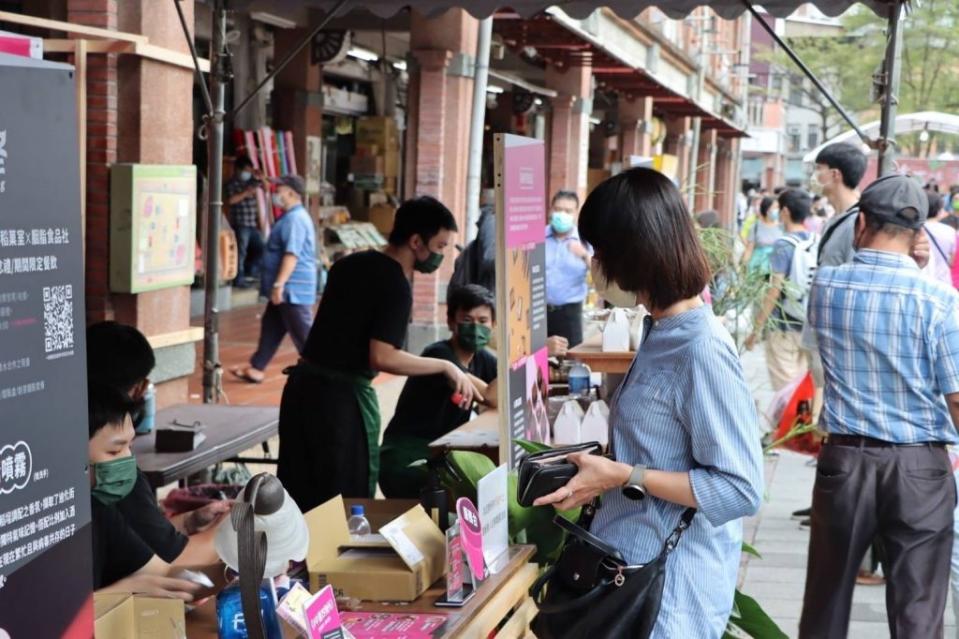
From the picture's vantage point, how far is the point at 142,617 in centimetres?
301

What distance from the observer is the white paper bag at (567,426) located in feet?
18.6

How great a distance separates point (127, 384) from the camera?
4586 millimetres

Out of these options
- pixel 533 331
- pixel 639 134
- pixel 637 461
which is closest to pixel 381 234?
pixel 639 134

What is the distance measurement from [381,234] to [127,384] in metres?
17.4

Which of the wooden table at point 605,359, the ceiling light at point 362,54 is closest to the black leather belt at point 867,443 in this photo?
the wooden table at point 605,359

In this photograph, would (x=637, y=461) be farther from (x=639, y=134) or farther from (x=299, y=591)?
(x=639, y=134)

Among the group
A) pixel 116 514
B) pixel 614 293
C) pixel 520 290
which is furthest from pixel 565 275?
pixel 614 293

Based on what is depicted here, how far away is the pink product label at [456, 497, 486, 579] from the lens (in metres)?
3.60

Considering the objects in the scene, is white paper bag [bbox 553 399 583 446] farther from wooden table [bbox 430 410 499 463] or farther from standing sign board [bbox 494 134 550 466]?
standing sign board [bbox 494 134 550 466]

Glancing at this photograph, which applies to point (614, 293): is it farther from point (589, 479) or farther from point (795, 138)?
point (795, 138)

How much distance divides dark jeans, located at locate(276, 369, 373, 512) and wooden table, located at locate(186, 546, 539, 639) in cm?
178

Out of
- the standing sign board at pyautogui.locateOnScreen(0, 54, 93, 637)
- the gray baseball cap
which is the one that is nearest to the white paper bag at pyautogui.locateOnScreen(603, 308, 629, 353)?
the gray baseball cap

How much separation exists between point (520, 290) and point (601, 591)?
1817mm

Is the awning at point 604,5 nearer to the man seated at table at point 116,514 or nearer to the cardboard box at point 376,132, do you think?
the man seated at table at point 116,514
